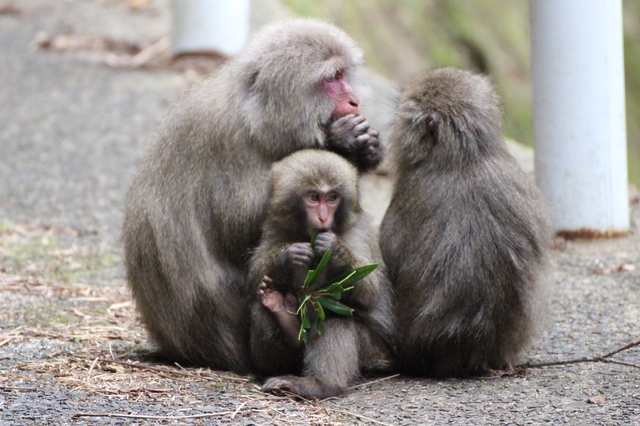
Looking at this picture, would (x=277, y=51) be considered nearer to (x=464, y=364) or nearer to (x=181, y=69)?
(x=464, y=364)

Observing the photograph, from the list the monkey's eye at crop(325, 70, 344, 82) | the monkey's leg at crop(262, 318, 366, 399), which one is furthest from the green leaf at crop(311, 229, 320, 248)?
the monkey's eye at crop(325, 70, 344, 82)

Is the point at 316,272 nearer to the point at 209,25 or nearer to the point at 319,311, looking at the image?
the point at 319,311

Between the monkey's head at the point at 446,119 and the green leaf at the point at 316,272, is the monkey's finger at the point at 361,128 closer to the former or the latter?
the monkey's head at the point at 446,119

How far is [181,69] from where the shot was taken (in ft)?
39.9

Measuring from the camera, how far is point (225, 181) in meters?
4.68

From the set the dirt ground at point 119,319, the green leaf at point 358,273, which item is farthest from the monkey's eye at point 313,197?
the dirt ground at point 119,319

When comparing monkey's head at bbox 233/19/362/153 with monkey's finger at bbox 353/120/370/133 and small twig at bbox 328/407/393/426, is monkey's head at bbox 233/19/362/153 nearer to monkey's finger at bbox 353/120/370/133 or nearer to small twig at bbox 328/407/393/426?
monkey's finger at bbox 353/120/370/133

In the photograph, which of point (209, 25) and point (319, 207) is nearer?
point (319, 207)

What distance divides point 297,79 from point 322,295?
4.01 feet

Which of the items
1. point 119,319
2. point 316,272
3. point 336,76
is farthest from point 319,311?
point 119,319

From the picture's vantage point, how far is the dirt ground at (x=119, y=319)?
4035 millimetres

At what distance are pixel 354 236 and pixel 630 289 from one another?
2857 mm

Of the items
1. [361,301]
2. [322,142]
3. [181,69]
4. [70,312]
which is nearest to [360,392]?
[361,301]

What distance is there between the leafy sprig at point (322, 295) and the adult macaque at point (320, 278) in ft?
0.14
